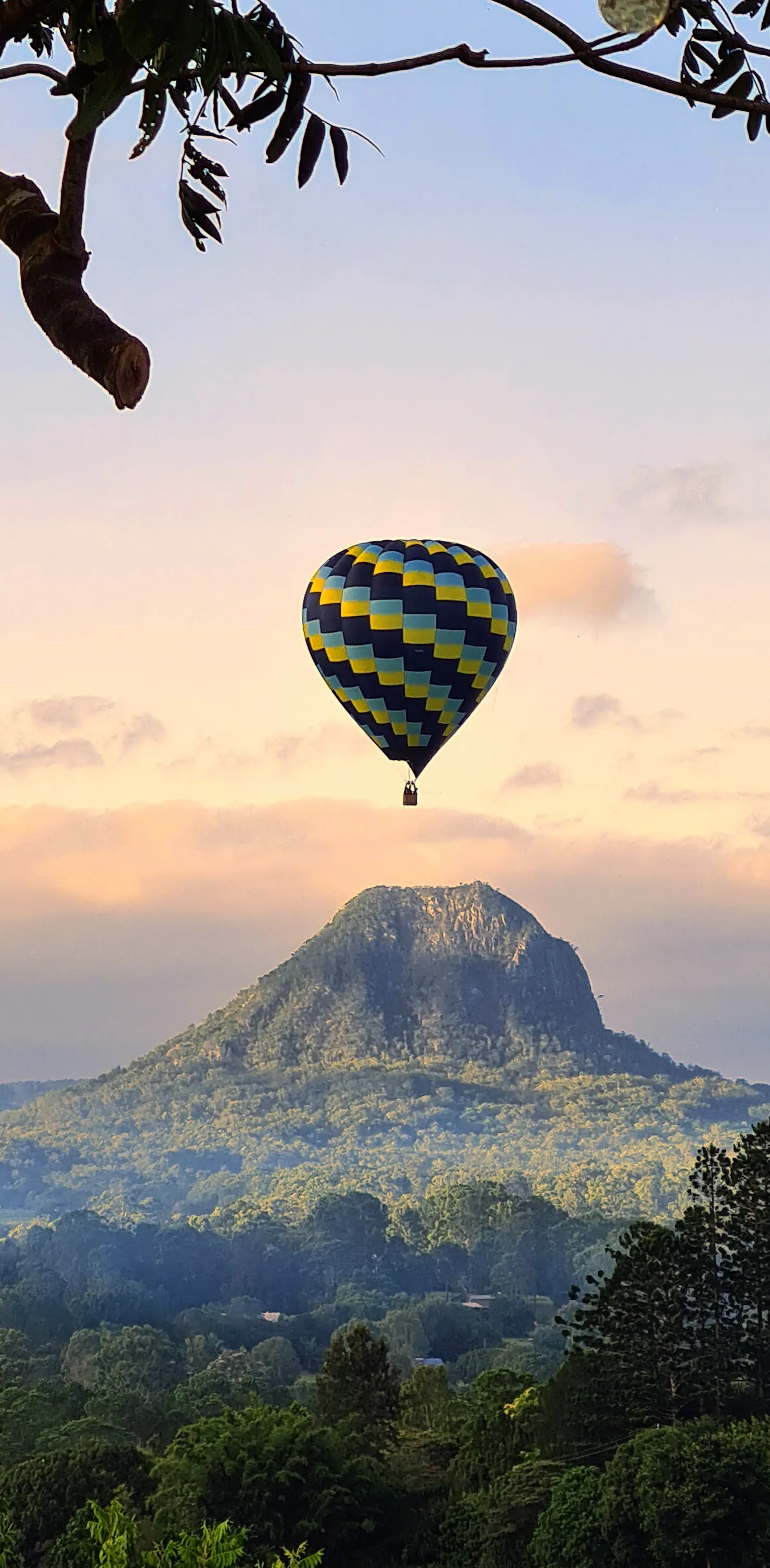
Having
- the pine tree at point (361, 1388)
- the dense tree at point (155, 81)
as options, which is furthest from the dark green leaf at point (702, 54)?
the pine tree at point (361, 1388)

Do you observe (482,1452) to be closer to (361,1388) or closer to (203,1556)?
(361,1388)

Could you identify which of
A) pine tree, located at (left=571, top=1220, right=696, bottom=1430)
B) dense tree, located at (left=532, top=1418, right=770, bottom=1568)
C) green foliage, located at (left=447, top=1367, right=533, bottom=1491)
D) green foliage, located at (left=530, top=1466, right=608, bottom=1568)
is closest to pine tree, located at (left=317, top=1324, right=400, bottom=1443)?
green foliage, located at (left=447, top=1367, right=533, bottom=1491)

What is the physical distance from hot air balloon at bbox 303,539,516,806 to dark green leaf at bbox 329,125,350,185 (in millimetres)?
24468

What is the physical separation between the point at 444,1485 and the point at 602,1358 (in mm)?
3837

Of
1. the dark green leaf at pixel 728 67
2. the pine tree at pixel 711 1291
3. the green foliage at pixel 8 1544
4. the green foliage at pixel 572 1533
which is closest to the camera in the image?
the dark green leaf at pixel 728 67

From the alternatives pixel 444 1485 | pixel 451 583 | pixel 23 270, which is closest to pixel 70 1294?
pixel 444 1485

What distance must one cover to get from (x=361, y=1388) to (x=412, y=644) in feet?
61.8

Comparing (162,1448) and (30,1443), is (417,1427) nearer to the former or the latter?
(162,1448)

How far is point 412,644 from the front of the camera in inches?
1096

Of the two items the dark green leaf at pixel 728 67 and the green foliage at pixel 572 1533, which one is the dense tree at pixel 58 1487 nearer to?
the green foliage at pixel 572 1533

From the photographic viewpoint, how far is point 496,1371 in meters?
43.1

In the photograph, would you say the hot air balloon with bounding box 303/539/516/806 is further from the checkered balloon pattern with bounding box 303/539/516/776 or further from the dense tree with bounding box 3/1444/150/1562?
the dense tree with bounding box 3/1444/150/1562

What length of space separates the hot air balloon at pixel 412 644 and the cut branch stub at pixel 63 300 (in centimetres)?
2436

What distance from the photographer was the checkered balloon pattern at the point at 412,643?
27.8 meters
